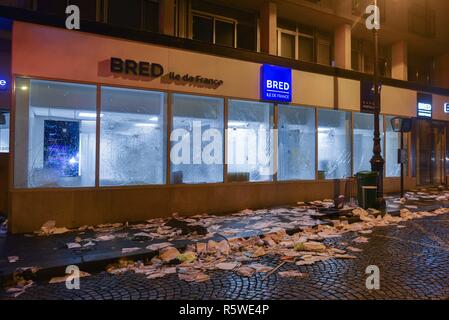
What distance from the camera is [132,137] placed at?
10.4 meters

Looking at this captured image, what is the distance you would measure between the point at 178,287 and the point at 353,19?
14.1m

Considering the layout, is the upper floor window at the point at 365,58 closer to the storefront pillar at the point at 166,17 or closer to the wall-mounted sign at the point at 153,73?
the wall-mounted sign at the point at 153,73

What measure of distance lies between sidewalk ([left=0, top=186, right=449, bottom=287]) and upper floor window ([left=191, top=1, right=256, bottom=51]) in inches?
252

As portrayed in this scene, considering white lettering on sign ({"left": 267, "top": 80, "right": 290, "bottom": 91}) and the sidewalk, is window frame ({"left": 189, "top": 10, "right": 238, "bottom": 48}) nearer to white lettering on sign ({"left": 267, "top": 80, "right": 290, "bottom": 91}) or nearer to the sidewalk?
white lettering on sign ({"left": 267, "top": 80, "right": 290, "bottom": 91})

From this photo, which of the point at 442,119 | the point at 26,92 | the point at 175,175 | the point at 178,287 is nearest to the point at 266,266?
the point at 178,287

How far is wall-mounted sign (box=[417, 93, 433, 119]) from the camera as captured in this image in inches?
690

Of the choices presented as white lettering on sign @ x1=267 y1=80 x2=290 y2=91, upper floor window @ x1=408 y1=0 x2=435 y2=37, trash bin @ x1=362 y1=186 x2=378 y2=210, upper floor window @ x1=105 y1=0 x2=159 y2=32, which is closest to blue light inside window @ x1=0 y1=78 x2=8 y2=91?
upper floor window @ x1=105 y1=0 x2=159 y2=32

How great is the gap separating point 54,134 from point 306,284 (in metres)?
7.09

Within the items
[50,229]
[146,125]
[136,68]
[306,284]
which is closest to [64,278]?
[50,229]

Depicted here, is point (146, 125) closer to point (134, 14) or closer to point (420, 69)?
point (134, 14)

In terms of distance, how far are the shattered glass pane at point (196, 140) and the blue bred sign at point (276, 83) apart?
5.42ft

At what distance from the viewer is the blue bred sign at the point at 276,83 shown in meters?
12.4

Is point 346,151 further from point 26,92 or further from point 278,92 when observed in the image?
point 26,92

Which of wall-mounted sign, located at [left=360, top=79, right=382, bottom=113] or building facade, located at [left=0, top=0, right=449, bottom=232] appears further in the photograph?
wall-mounted sign, located at [left=360, top=79, right=382, bottom=113]
